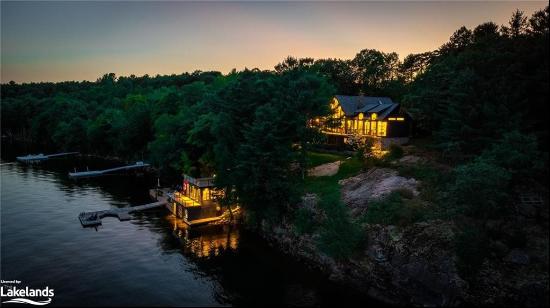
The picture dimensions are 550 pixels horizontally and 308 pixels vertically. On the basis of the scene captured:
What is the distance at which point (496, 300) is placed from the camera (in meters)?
28.3

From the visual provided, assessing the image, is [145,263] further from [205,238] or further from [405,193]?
[405,193]

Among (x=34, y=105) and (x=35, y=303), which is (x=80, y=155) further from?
(x=35, y=303)

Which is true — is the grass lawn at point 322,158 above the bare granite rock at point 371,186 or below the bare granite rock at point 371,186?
above

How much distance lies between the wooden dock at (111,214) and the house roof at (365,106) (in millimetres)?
35188

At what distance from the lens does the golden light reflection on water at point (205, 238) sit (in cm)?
4403

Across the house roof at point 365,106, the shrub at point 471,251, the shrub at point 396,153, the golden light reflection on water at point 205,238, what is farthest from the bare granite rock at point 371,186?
the house roof at point 365,106

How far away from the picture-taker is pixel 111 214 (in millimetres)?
55000

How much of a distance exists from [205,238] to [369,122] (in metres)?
32.3

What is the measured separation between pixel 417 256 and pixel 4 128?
18045 cm

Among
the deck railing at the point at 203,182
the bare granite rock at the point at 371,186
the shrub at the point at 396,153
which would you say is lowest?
the deck railing at the point at 203,182

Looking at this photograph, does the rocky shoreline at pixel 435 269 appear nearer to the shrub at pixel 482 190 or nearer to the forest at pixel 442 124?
the shrub at pixel 482 190

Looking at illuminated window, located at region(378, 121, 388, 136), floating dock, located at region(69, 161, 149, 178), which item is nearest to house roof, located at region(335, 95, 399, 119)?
illuminated window, located at region(378, 121, 388, 136)

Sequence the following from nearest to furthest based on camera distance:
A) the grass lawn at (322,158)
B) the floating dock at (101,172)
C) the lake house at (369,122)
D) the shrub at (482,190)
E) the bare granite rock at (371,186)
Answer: the shrub at (482,190) < the bare granite rock at (371,186) < the grass lawn at (322,158) < the lake house at (369,122) < the floating dock at (101,172)

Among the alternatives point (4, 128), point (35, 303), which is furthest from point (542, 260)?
point (4, 128)
